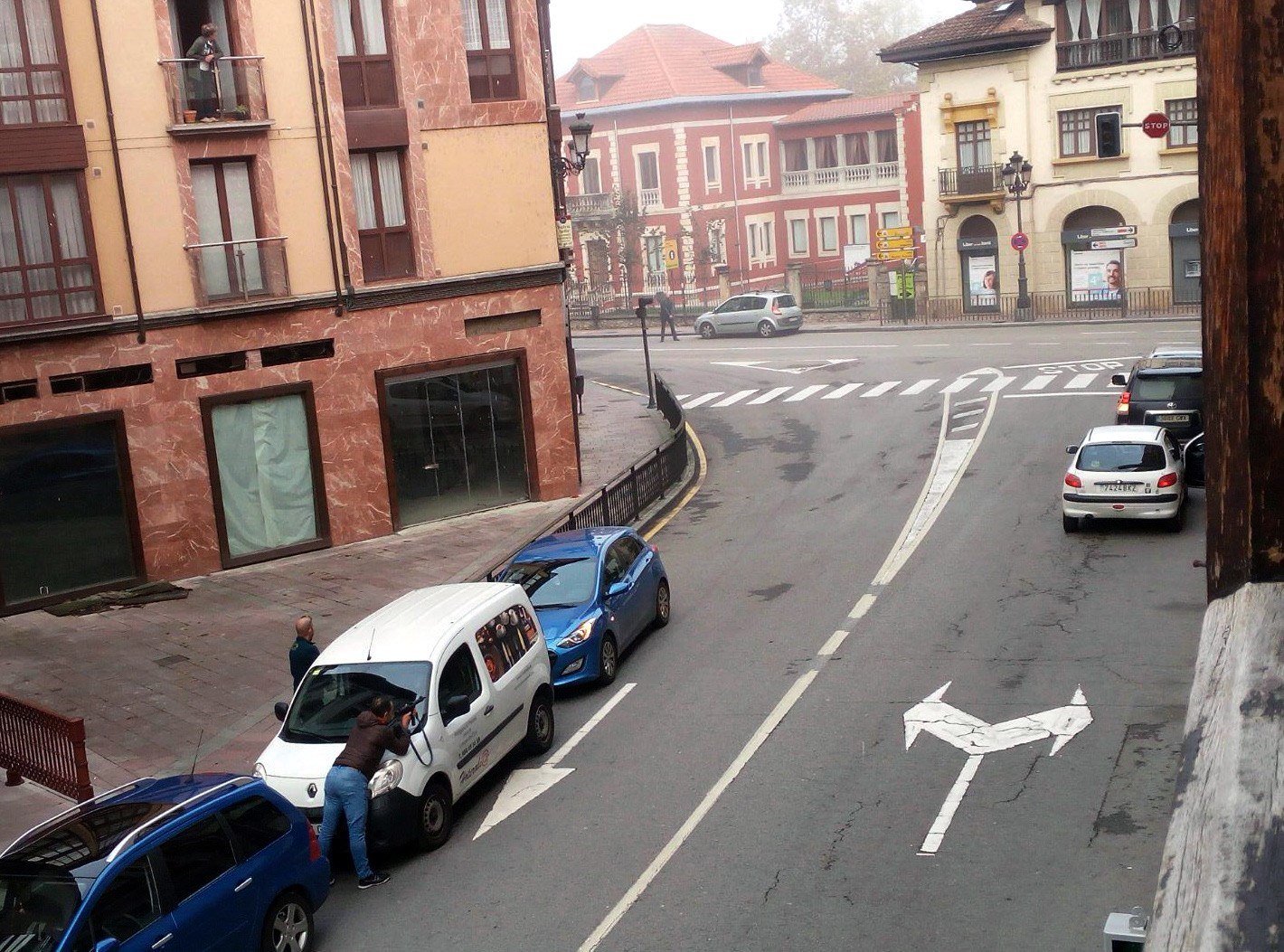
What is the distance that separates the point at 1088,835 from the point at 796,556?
12223 mm

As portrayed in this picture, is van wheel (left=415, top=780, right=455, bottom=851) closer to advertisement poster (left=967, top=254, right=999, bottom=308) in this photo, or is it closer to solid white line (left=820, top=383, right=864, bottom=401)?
solid white line (left=820, top=383, right=864, bottom=401)

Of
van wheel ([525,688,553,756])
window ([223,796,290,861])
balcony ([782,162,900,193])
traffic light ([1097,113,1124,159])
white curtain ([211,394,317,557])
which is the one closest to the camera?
window ([223,796,290,861])

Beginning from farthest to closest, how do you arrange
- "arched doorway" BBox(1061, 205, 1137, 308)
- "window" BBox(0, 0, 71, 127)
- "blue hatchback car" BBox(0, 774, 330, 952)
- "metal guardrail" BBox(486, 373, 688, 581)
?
1. "arched doorway" BBox(1061, 205, 1137, 308)
2. "metal guardrail" BBox(486, 373, 688, 581)
3. "window" BBox(0, 0, 71, 127)
4. "blue hatchback car" BBox(0, 774, 330, 952)

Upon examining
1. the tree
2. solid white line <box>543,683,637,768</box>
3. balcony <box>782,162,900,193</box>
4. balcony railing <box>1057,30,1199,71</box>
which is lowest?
solid white line <box>543,683,637,768</box>

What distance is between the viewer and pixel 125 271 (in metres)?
24.8

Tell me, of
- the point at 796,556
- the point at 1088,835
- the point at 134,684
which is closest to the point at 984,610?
the point at 796,556

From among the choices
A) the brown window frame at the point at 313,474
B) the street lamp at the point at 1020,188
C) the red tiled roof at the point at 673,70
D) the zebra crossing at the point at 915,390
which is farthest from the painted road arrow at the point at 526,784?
the red tiled roof at the point at 673,70

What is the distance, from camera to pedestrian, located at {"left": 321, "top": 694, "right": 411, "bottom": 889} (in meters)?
12.1

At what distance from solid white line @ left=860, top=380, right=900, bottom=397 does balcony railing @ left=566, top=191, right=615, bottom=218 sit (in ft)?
108

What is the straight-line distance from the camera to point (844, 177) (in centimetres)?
7738

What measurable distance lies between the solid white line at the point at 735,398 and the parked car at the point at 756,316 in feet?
48.7

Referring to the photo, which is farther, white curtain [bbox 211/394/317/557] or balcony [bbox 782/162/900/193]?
balcony [bbox 782/162/900/193]

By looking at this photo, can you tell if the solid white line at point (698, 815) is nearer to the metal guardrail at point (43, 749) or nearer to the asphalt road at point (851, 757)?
the asphalt road at point (851, 757)

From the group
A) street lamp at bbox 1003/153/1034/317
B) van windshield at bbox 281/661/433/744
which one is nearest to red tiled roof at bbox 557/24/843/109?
street lamp at bbox 1003/153/1034/317
